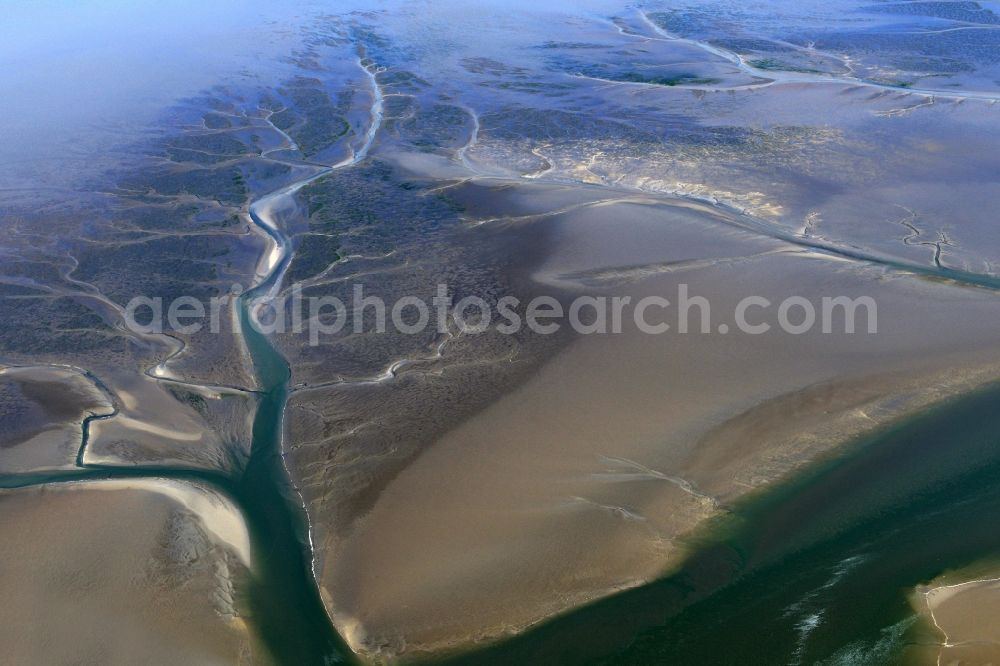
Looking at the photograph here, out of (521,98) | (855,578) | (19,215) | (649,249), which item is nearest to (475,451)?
(855,578)

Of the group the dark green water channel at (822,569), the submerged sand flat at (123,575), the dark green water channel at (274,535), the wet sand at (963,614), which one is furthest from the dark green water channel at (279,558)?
the wet sand at (963,614)

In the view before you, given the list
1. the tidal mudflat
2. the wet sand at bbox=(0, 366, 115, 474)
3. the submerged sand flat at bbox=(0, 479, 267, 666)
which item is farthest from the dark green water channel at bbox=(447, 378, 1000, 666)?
the wet sand at bbox=(0, 366, 115, 474)

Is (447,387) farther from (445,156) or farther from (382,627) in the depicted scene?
(445,156)

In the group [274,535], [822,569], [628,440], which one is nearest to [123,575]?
[274,535]

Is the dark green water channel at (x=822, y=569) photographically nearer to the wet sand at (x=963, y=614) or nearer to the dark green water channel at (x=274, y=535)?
the wet sand at (x=963, y=614)

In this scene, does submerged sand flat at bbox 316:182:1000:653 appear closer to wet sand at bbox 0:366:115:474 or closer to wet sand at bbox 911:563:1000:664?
wet sand at bbox 911:563:1000:664

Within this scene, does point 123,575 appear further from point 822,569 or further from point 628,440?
point 822,569
